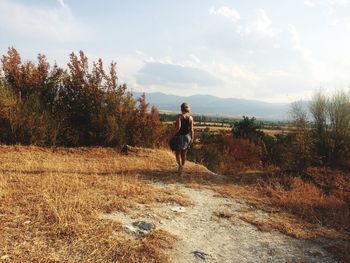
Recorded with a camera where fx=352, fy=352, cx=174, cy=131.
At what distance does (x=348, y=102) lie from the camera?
53.0 ft

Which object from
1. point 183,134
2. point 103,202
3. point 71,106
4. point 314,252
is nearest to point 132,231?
point 103,202

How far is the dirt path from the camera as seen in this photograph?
5145 millimetres

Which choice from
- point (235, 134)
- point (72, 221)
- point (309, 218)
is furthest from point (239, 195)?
point (235, 134)

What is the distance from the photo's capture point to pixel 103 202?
6.65 metres

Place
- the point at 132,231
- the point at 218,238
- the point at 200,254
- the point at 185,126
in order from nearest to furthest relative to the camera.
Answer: the point at 200,254, the point at 132,231, the point at 218,238, the point at 185,126

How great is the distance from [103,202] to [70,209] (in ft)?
3.10

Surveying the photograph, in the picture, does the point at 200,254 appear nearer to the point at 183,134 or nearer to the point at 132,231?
the point at 132,231

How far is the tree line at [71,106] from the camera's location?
13.1 meters

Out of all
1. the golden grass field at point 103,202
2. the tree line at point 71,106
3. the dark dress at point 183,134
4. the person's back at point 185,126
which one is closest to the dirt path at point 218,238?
the golden grass field at point 103,202

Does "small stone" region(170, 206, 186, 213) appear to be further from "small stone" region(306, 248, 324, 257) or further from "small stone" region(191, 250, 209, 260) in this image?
"small stone" region(306, 248, 324, 257)

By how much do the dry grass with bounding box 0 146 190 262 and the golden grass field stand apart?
1cm

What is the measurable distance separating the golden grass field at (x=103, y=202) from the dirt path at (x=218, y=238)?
0.23m

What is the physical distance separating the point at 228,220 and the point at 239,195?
218 centimetres

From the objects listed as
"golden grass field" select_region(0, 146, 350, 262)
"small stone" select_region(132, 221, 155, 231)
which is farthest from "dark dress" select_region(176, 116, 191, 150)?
"small stone" select_region(132, 221, 155, 231)
